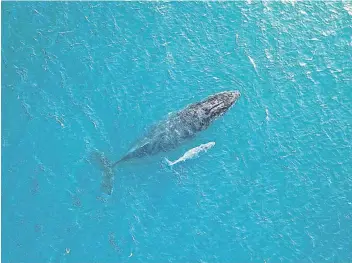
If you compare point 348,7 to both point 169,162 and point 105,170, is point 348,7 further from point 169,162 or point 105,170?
point 105,170

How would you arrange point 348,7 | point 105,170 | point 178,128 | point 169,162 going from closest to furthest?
point 178,128 → point 169,162 → point 105,170 → point 348,7

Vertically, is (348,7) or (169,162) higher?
(348,7)

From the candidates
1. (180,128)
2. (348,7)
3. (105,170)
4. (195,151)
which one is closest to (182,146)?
(195,151)

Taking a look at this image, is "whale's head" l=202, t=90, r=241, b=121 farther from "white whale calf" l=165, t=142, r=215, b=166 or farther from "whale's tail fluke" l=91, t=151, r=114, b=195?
"whale's tail fluke" l=91, t=151, r=114, b=195

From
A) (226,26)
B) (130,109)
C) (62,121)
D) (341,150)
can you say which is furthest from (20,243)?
(341,150)

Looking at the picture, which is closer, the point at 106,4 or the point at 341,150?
the point at 341,150

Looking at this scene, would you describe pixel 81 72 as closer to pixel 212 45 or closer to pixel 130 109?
pixel 130 109

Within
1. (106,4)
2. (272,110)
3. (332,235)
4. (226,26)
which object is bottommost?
(332,235)
